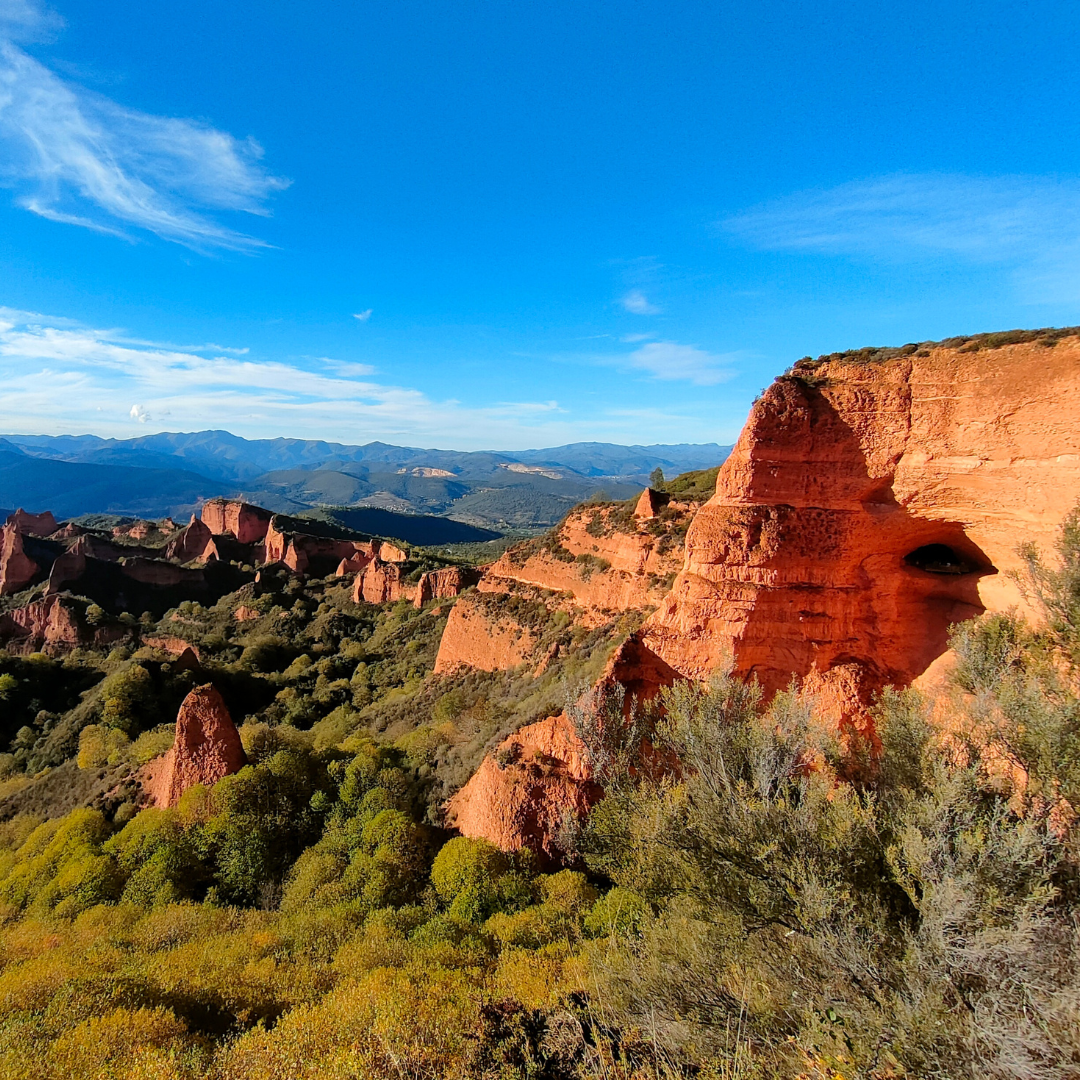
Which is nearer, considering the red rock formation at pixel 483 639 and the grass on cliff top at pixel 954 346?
the grass on cliff top at pixel 954 346

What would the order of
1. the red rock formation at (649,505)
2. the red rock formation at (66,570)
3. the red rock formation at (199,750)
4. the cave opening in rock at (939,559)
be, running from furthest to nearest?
the red rock formation at (66,570) → the red rock formation at (649,505) → the red rock formation at (199,750) → the cave opening in rock at (939,559)

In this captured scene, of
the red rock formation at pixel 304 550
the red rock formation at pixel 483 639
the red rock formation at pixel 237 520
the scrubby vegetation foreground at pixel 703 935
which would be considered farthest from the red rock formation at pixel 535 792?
the red rock formation at pixel 237 520

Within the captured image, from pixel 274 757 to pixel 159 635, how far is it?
3277 centimetres

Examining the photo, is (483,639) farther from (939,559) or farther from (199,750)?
(939,559)

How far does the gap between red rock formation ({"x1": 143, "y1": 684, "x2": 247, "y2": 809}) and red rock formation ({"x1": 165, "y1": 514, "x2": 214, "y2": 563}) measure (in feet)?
185

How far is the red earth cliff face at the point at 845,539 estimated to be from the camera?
13016 mm

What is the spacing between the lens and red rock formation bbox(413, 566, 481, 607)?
49.4 m

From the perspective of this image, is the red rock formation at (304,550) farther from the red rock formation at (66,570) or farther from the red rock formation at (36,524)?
the red rock formation at (36,524)

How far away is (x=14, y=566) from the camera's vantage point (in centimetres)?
5728

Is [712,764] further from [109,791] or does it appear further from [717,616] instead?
[109,791]

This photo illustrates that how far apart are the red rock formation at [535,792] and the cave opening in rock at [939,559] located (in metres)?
10.9

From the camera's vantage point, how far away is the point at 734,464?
1557cm

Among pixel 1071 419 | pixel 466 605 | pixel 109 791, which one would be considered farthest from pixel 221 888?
pixel 1071 419

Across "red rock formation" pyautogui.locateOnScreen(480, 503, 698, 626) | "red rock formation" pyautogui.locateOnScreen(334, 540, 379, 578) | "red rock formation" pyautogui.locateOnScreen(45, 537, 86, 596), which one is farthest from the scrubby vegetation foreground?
"red rock formation" pyautogui.locateOnScreen(334, 540, 379, 578)
